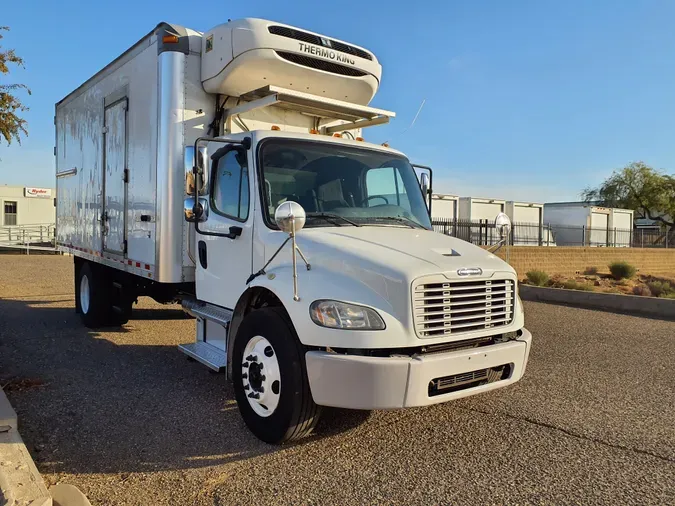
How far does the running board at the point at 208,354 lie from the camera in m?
4.87

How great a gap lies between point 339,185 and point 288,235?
92cm

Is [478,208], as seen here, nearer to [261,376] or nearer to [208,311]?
[208,311]

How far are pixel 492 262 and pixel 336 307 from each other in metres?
1.41

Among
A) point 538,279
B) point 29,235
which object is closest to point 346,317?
point 538,279

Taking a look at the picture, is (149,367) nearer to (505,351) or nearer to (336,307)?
(336,307)

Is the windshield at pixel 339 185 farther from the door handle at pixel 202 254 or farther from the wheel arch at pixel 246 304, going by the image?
the door handle at pixel 202 254

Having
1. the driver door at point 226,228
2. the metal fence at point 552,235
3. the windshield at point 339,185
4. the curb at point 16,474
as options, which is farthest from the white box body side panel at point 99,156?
the metal fence at point 552,235

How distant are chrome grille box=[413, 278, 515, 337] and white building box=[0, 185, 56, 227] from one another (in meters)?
33.6

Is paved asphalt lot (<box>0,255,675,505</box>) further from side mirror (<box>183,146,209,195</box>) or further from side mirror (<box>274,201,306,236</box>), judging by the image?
side mirror (<box>183,146,209,195</box>)

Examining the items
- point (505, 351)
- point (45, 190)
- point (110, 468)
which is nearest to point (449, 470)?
point (505, 351)

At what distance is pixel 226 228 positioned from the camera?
520 cm

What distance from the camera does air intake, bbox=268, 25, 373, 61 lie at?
18.3ft

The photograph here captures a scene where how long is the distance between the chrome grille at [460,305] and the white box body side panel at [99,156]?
340cm

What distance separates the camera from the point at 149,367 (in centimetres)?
662
